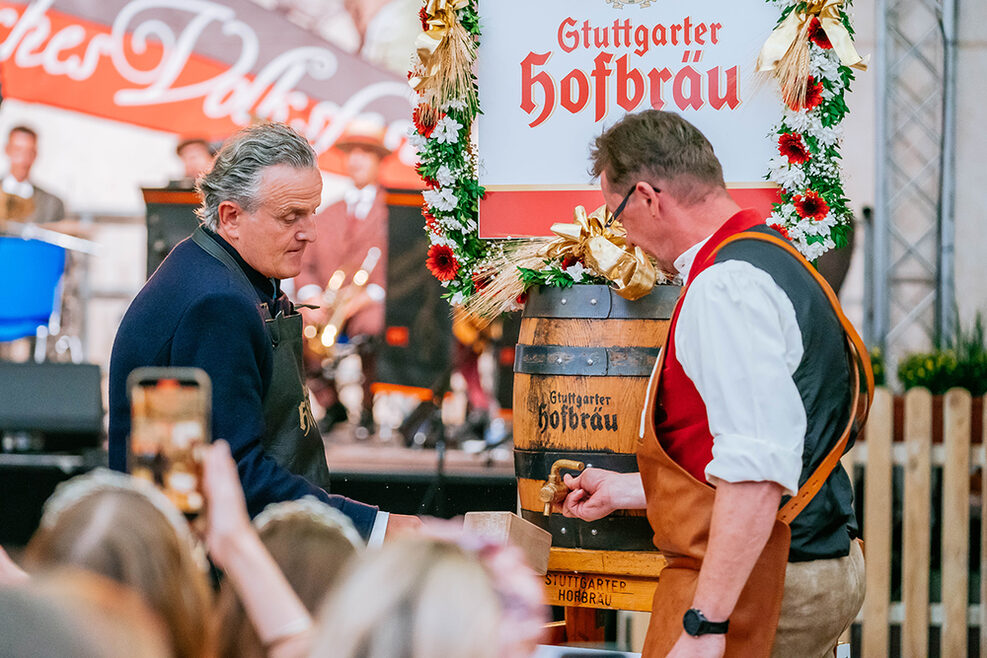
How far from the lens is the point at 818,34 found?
2025 mm

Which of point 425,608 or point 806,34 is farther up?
point 806,34

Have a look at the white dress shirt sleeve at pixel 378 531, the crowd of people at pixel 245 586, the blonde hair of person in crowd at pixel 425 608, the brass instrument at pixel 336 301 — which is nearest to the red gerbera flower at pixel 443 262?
the white dress shirt sleeve at pixel 378 531

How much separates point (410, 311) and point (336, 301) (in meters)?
0.67

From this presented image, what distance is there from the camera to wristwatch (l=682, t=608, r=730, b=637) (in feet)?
4.97

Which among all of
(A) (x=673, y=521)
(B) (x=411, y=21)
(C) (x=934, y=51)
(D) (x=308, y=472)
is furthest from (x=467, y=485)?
(B) (x=411, y=21)

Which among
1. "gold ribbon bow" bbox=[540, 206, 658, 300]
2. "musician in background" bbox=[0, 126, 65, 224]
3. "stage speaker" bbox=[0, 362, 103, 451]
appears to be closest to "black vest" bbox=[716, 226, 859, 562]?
"gold ribbon bow" bbox=[540, 206, 658, 300]

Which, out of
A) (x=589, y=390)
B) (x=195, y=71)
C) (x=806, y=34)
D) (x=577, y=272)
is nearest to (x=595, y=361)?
(x=589, y=390)

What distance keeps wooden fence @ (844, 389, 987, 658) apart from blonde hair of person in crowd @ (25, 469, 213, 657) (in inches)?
127

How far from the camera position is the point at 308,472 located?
78.6 inches

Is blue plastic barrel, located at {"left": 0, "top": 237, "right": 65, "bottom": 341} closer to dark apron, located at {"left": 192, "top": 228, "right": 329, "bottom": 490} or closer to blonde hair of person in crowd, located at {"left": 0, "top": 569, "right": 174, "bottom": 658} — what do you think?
dark apron, located at {"left": 192, "top": 228, "right": 329, "bottom": 490}

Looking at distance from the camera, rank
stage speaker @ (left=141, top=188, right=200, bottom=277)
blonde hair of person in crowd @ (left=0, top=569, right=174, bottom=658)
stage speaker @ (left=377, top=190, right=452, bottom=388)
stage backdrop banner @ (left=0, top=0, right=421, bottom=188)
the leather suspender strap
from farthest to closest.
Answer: stage backdrop banner @ (left=0, top=0, right=421, bottom=188) < stage speaker @ (left=377, top=190, right=452, bottom=388) < stage speaker @ (left=141, top=188, right=200, bottom=277) < the leather suspender strap < blonde hair of person in crowd @ (left=0, top=569, right=174, bottom=658)

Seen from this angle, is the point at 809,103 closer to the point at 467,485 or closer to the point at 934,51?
the point at 467,485

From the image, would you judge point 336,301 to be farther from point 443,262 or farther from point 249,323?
point 249,323

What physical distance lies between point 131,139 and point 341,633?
8.03 m
